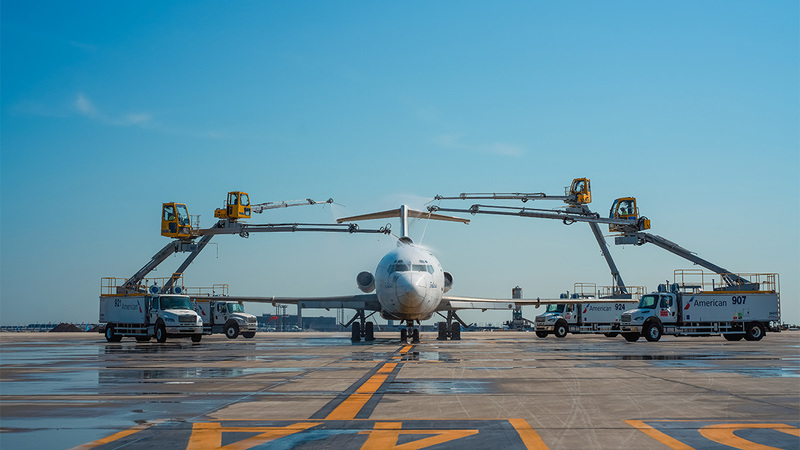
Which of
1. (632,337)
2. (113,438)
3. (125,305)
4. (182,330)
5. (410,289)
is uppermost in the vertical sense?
(410,289)

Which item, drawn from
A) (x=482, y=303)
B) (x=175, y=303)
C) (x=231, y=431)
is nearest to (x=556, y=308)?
(x=482, y=303)

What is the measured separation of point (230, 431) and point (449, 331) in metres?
30.5

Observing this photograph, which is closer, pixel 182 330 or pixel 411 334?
pixel 182 330

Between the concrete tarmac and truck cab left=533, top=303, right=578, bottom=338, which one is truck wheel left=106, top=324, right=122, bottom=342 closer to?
the concrete tarmac

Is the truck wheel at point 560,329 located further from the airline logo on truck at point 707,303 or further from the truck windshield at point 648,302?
the airline logo on truck at point 707,303

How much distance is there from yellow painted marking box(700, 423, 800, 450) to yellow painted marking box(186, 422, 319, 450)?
4.22 m

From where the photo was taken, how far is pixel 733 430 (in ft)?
24.2

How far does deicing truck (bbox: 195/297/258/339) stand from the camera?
41.8 metres

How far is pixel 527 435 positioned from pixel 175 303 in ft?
96.0

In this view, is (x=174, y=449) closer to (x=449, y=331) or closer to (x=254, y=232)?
(x=449, y=331)

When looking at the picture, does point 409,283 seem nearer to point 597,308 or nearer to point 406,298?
point 406,298

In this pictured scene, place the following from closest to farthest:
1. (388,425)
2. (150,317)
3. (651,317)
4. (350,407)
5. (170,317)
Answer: (388,425) < (350,407) < (170,317) < (150,317) < (651,317)

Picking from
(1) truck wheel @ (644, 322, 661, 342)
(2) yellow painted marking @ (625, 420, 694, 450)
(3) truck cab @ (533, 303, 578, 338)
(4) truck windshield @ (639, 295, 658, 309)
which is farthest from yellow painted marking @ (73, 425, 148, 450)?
(3) truck cab @ (533, 303, 578, 338)

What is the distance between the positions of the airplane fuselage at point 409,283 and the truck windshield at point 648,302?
35.6ft
